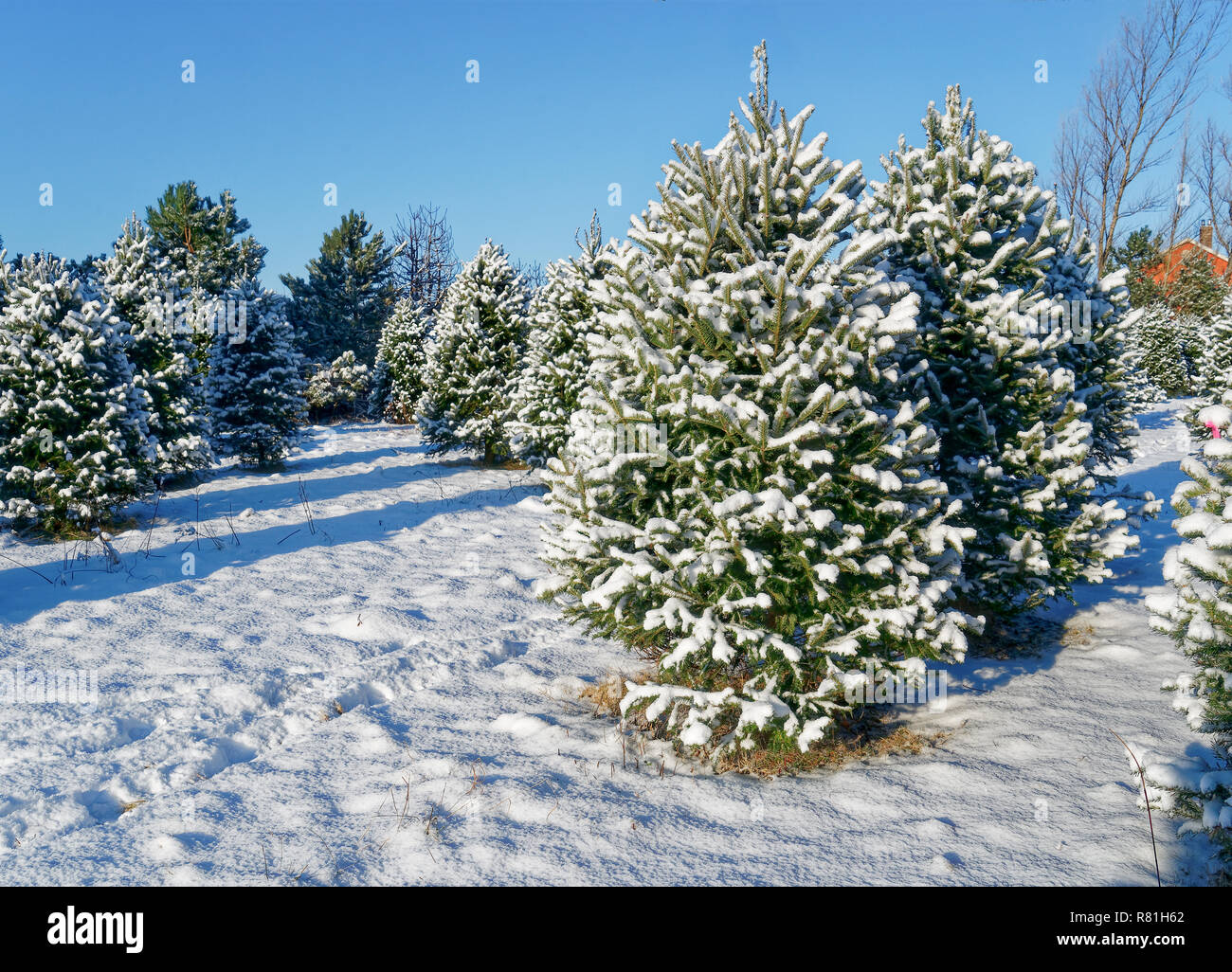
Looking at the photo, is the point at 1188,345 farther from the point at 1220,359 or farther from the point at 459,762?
the point at 459,762

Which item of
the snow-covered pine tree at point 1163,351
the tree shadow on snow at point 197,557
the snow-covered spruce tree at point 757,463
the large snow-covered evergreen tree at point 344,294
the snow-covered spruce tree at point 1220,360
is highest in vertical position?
the large snow-covered evergreen tree at point 344,294

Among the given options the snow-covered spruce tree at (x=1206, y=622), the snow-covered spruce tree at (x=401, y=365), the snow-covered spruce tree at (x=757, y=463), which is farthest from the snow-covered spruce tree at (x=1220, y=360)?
the snow-covered spruce tree at (x=401, y=365)

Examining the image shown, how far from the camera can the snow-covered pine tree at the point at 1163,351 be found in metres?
33.5

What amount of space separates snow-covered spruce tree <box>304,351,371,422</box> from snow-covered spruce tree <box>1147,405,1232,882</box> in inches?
1342

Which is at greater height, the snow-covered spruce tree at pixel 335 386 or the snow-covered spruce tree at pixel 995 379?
the snow-covered spruce tree at pixel 335 386

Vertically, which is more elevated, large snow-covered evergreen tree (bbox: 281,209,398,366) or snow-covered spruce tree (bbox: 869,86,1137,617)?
large snow-covered evergreen tree (bbox: 281,209,398,366)

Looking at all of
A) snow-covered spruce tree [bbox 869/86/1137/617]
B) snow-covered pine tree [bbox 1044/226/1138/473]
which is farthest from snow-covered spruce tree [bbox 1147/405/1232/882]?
snow-covered pine tree [bbox 1044/226/1138/473]

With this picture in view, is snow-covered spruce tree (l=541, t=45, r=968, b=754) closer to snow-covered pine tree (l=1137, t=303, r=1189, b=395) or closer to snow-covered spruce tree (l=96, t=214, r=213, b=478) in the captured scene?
snow-covered spruce tree (l=96, t=214, r=213, b=478)

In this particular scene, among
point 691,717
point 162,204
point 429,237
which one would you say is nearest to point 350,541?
point 691,717

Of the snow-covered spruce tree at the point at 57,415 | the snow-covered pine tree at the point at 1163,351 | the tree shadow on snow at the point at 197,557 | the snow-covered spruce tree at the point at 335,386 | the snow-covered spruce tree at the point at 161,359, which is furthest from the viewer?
the snow-covered pine tree at the point at 1163,351

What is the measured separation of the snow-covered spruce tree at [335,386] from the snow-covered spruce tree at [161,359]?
14.7m

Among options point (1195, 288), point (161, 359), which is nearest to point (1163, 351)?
point (1195, 288)

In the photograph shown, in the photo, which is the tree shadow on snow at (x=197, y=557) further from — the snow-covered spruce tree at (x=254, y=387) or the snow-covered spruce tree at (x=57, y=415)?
the snow-covered spruce tree at (x=254, y=387)

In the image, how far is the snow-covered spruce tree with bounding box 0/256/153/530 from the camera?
10.1m
